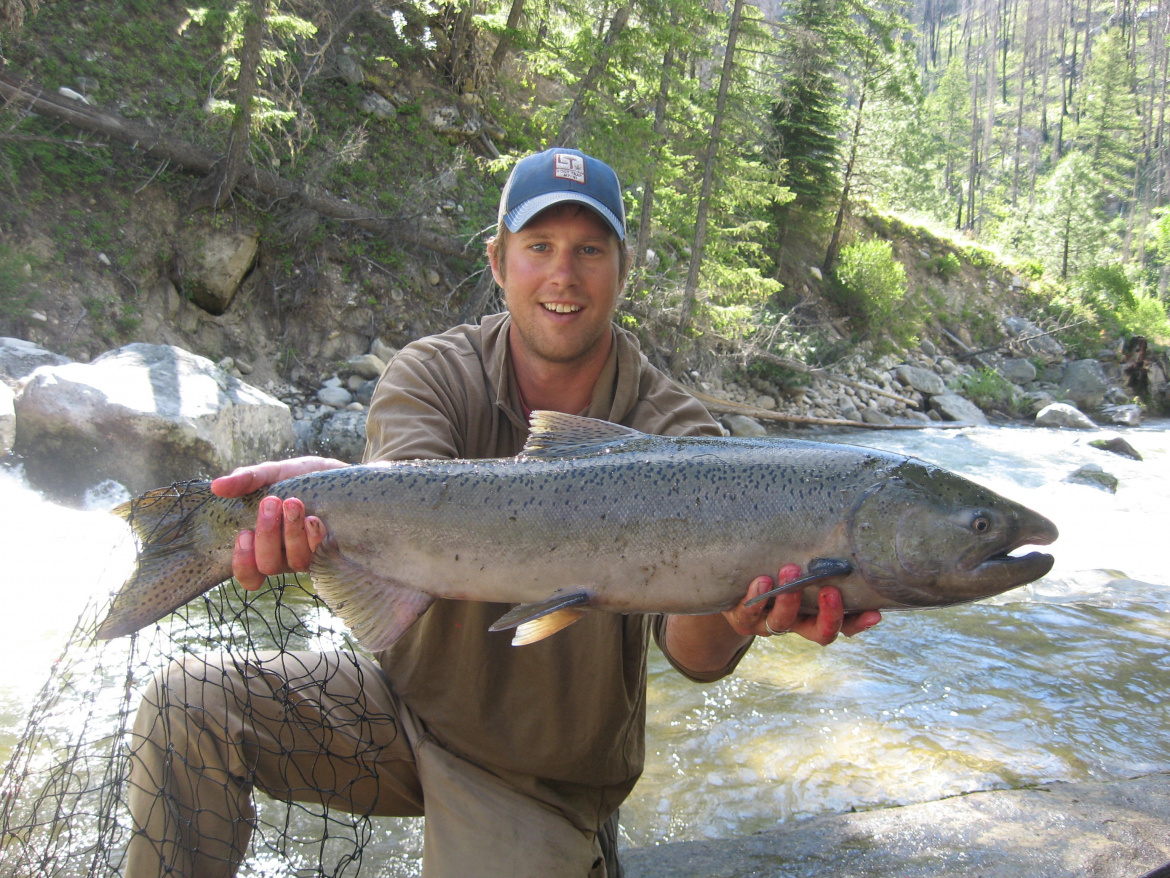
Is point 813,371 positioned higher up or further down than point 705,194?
further down

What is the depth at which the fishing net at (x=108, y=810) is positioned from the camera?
274 cm

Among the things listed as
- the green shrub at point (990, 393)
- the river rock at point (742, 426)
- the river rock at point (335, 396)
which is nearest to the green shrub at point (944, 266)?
the green shrub at point (990, 393)

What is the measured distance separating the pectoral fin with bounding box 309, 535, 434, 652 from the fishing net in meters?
0.19

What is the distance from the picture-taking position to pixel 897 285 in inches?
1021

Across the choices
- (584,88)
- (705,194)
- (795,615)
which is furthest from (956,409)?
(795,615)

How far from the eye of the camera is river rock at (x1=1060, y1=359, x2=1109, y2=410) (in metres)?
26.8

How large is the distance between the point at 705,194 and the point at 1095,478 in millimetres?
9358

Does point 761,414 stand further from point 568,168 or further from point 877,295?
point 568,168

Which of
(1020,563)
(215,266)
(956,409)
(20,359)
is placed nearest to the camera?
(1020,563)

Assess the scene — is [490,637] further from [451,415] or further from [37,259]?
[37,259]

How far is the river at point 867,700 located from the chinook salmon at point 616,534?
1401mm

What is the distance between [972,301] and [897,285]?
10100mm

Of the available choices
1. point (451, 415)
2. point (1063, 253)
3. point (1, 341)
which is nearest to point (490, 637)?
point (451, 415)

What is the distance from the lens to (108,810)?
8.64ft
